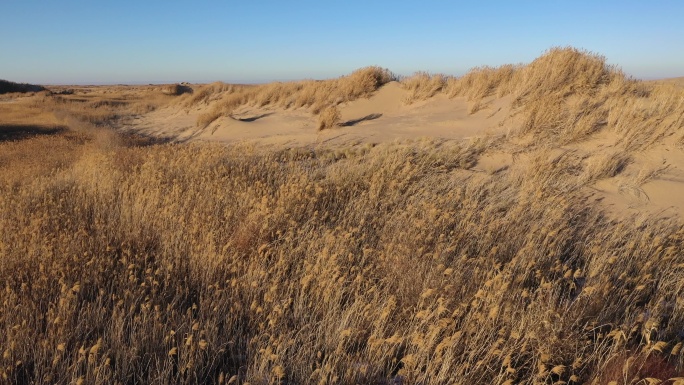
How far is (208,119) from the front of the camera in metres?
17.8

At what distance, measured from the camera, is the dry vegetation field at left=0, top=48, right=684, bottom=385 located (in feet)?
8.16

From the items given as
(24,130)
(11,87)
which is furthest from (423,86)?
(11,87)

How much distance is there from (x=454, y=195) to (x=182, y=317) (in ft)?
12.5

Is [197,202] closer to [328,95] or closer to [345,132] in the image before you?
[345,132]

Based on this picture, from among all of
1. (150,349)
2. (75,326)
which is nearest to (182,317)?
(150,349)

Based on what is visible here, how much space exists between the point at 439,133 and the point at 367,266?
6.66 metres

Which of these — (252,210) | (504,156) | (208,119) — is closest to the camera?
(252,210)

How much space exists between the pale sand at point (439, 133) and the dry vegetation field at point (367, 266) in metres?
0.14

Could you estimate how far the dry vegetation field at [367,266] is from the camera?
8.16ft

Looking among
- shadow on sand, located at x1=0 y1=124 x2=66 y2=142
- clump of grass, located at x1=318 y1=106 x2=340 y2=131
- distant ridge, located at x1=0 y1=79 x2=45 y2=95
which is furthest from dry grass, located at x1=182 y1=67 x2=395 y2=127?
distant ridge, located at x1=0 y1=79 x2=45 y2=95

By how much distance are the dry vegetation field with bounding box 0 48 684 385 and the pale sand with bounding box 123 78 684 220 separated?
0.14m

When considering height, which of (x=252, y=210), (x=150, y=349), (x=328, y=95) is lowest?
(x=150, y=349)

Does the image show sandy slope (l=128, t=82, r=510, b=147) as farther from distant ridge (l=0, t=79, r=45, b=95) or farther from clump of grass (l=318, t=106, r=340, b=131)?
distant ridge (l=0, t=79, r=45, b=95)

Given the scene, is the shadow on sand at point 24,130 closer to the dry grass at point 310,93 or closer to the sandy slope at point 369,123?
the sandy slope at point 369,123
